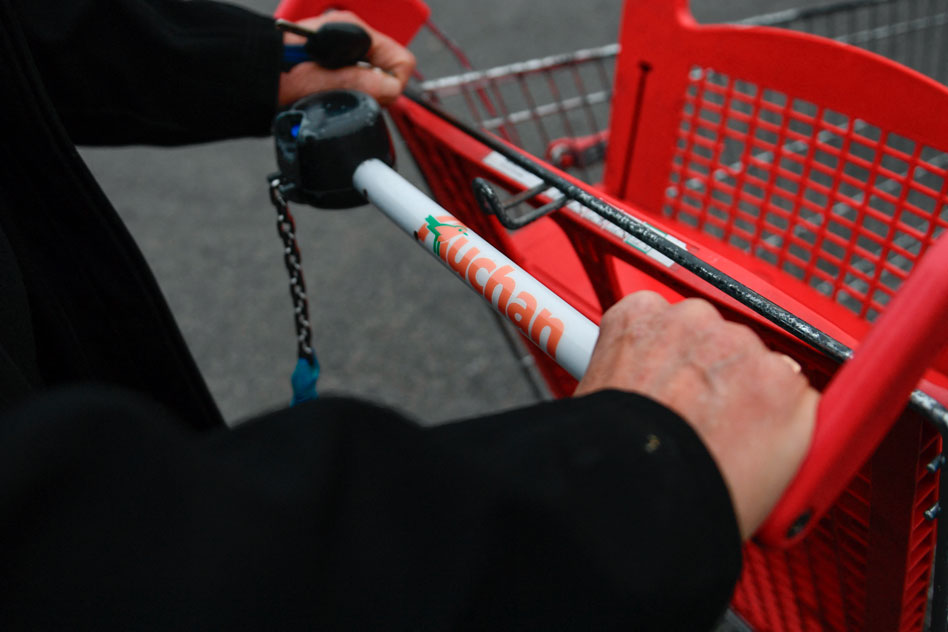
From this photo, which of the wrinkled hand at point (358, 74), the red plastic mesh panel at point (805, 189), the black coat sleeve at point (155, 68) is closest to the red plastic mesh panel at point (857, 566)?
the red plastic mesh panel at point (805, 189)

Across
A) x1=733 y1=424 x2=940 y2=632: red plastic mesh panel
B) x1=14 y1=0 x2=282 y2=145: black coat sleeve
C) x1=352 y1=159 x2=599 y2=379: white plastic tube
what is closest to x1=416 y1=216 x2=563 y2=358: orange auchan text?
x1=352 y1=159 x2=599 y2=379: white plastic tube

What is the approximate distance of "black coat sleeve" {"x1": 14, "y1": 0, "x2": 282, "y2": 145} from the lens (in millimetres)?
977

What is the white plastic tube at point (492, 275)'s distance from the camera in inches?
24.4

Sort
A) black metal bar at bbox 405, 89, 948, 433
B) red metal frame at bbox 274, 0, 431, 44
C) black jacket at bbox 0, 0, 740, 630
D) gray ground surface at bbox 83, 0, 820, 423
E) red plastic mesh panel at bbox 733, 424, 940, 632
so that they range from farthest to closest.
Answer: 1. gray ground surface at bbox 83, 0, 820, 423
2. red metal frame at bbox 274, 0, 431, 44
3. red plastic mesh panel at bbox 733, 424, 940, 632
4. black metal bar at bbox 405, 89, 948, 433
5. black jacket at bbox 0, 0, 740, 630

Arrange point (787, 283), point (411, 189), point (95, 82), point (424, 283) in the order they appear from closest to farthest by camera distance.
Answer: point (411, 189)
point (95, 82)
point (787, 283)
point (424, 283)

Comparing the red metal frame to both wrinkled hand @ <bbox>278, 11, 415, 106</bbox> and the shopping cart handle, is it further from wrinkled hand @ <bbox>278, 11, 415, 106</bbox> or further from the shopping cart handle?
the shopping cart handle

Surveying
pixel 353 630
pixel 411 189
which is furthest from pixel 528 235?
pixel 353 630

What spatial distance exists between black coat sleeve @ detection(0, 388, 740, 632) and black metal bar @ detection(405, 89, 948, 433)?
19cm

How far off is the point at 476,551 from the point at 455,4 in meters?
4.01

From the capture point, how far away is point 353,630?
43cm

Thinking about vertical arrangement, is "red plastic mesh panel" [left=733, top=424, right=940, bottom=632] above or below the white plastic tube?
below

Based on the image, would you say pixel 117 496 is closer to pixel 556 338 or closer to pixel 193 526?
pixel 193 526

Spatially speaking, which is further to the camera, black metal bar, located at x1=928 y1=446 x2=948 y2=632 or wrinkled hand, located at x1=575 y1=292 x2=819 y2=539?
black metal bar, located at x1=928 y1=446 x2=948 y2=632

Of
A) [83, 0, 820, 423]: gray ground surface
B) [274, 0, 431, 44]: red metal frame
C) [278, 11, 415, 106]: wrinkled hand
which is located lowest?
[83, 0, 820, 423]: gray ground surface
